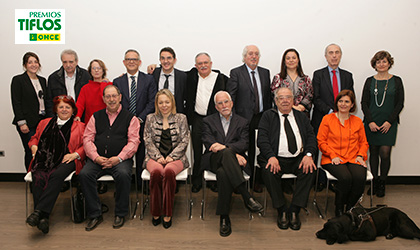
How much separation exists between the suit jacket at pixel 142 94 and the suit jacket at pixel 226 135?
73 cm

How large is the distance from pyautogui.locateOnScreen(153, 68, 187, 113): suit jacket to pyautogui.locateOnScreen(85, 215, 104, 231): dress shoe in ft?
4.82

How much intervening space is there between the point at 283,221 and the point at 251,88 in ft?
5.08

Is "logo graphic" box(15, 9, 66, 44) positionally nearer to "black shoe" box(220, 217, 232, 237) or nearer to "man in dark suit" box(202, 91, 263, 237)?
"man in dark suit" box(202, 91, 263, 237)

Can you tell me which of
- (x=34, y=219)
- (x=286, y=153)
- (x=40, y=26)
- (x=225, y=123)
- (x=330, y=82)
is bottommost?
(x=34, y=219)

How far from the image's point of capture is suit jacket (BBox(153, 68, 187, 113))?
12.2 ft

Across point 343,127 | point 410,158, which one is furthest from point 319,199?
point 410,158

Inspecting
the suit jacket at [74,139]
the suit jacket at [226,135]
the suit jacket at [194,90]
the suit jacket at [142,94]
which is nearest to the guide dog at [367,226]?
the suit jacket at [226,135]

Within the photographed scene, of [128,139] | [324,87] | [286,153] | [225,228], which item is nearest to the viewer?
[225,228]

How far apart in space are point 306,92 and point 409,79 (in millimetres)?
1719

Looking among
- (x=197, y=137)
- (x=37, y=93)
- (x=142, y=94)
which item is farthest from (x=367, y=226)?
(x=37, y=93)

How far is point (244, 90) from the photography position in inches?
147

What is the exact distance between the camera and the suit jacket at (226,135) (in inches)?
129

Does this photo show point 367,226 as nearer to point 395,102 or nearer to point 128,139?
point 395,102

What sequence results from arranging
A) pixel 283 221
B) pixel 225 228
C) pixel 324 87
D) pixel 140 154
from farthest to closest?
pixel 324 87 < pixel 140 154 < pixel 283 221 < pixel 225 228
